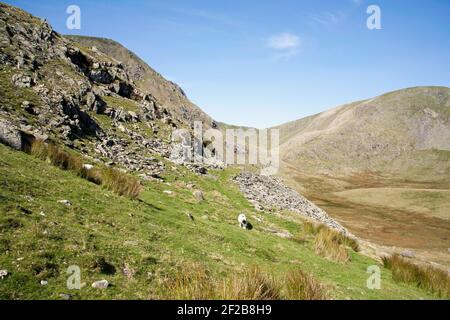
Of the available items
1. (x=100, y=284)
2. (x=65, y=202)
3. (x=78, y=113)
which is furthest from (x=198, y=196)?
(x=100, y=284)

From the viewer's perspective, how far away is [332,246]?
2195cm

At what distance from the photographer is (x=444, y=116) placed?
193125mm

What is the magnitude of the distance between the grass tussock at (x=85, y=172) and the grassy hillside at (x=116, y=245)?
0.94 metres

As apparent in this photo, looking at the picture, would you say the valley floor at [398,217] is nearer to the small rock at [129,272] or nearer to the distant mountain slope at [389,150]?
the small rock at [129,272]

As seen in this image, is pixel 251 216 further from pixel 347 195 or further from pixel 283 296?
pixel 347 195

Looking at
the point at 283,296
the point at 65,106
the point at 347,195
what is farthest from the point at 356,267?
the point at 347,195

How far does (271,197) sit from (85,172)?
24.2 m

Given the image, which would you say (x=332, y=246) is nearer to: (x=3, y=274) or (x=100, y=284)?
(x=100, y=284)

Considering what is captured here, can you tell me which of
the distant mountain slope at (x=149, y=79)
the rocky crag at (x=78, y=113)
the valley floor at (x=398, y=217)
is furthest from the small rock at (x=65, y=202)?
the distant mountain slope at (x=149, y=79)

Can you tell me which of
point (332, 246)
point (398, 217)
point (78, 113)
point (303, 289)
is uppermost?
point (78, 113)

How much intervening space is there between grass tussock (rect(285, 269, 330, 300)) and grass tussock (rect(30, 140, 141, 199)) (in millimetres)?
12789

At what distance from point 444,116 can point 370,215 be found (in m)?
164

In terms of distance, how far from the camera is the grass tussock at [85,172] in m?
18.8

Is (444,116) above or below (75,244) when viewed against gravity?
above
